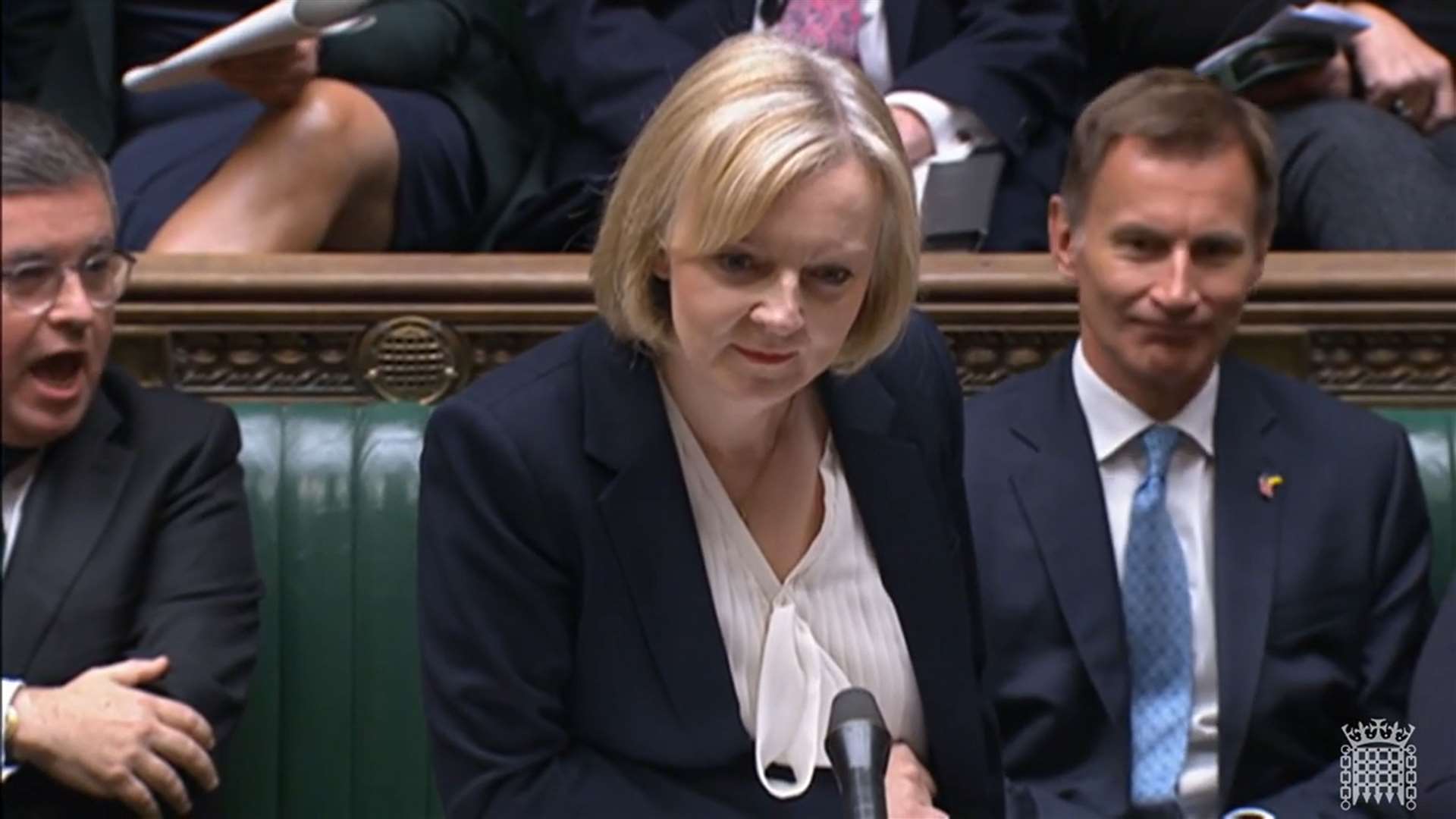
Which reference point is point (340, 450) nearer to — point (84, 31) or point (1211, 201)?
point (84, 31)

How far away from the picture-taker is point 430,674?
2021mm

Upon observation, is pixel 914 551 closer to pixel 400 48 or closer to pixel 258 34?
pixel 258 34

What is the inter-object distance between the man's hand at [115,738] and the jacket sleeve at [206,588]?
0.06 meters

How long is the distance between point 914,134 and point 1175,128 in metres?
0.46

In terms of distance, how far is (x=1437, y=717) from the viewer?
7.90ft

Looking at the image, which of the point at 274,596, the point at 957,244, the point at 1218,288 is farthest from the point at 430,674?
the point at 957,244

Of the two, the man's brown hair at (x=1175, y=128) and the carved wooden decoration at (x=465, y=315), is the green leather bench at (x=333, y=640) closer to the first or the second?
the carved wooden decoration at (x=465, y=315)

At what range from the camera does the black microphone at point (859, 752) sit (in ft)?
5.12

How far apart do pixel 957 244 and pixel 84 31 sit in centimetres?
110

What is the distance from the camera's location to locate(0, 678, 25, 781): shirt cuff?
6.84ft

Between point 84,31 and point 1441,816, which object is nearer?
point 1441,816

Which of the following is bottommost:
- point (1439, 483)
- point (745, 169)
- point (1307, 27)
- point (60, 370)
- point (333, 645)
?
point (333, 645)

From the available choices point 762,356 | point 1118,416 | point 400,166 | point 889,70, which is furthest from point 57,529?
point 889,70

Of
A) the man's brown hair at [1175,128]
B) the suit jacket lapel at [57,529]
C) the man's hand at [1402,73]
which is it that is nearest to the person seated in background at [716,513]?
the suit jacket lapel at [57,529]
